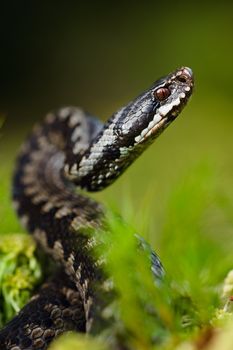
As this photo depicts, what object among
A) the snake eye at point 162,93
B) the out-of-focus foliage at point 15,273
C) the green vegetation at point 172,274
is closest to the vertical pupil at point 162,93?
the snake eye at point 162,93

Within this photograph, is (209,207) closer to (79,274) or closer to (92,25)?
(79,274)

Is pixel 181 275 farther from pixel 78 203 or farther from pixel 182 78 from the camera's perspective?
pixel 182 78

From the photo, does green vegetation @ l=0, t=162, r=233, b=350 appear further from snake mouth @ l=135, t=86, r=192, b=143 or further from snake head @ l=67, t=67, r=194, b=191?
snake mouth @ l=135, t=86, r=192, b=143

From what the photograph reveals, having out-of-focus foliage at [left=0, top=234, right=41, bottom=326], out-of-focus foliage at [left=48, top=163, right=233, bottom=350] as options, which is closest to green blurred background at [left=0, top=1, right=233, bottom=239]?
out-of-focus foliage at [left=48, top=163, right=233, bottom=350]

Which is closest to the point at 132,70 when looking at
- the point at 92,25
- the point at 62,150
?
the point at 92,25

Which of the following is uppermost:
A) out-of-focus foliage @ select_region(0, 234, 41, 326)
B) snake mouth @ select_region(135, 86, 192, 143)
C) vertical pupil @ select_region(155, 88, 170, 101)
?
vertical pupil @ select_region(155, 88, 170, 101)

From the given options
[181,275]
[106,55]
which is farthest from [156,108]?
[106,55]
